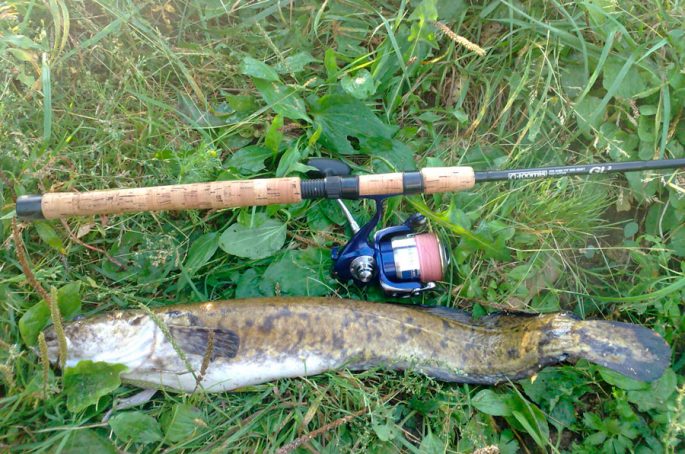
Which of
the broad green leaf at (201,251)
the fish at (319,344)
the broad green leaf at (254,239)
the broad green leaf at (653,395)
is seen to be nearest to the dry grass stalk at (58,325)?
the fish at (319,344)

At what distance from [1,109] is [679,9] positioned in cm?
317

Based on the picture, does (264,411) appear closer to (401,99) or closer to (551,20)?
(401,99)

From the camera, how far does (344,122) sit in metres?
2.66

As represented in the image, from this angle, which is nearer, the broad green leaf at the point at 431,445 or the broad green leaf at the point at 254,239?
the broad green leaf at the point at 431,445

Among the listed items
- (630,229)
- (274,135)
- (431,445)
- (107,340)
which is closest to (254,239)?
(274,135)

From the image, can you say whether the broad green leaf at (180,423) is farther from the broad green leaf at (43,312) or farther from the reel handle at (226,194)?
the reel handle at (226,194)

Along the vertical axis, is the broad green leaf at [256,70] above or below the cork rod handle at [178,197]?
above

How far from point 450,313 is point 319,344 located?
0.63 meters

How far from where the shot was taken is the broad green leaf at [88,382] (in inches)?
87.9

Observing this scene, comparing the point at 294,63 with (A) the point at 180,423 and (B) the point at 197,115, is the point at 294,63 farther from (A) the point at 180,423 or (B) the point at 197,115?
(A) the point at 180,423

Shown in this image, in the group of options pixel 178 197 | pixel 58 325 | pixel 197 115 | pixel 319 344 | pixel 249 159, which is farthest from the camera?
pixel 197 115

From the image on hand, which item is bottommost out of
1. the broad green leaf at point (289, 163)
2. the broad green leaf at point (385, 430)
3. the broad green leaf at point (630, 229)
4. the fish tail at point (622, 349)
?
the broad green leaf at point (385, 430)

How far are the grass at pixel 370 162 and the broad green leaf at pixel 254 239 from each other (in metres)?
0.04

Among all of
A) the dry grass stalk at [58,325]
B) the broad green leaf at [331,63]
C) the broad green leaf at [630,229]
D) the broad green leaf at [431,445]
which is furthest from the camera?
the broad green leaf at [630,229]
